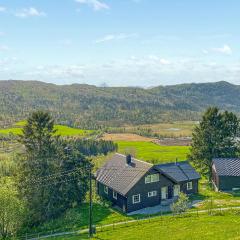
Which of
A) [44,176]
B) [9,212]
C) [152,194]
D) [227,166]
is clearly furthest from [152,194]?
[9,212]

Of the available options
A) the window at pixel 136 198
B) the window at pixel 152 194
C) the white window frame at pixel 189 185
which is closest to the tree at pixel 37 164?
the window at pixel 136 198

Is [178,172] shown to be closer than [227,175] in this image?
Yes

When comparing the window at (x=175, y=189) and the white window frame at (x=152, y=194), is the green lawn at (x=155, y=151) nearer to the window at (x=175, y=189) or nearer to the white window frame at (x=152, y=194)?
the window at (x=175, y=189)

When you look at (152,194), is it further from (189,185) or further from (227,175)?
(227,175)

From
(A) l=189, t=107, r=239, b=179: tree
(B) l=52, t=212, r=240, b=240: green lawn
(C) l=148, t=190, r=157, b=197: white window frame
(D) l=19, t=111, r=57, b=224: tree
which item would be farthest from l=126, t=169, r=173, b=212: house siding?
A: (A) l=189, t=107, r=239, b=179: tree

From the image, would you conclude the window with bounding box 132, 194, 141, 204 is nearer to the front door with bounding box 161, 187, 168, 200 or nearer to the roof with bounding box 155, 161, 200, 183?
the front door with bounding box 161, 187, 168, 200
